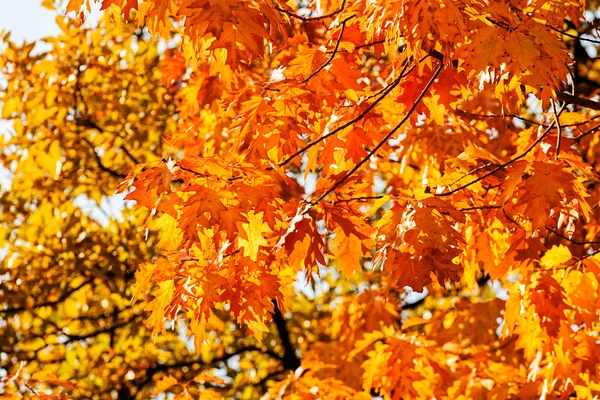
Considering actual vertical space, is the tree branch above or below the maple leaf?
below

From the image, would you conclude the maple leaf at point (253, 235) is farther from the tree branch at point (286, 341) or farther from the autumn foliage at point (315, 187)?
the tree branch at point (286, 341)

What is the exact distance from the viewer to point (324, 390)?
4.77m

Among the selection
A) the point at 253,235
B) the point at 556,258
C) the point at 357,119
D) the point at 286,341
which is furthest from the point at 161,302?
the point at 286,341

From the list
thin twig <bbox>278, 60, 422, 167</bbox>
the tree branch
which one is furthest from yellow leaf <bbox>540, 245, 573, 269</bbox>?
the tree branch

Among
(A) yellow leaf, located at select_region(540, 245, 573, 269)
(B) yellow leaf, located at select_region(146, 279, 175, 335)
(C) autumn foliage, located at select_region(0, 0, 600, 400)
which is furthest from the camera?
(A) yellow leaf, located at select_region(540, 245, 573, 269)

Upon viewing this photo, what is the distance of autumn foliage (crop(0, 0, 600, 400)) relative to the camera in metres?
2.65

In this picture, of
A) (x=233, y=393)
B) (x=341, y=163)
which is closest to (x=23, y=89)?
(x=233, y=393)

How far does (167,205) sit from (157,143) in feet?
19.0

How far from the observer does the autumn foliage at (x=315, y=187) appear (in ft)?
8.70

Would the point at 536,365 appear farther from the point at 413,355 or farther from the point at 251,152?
the point at 251,152

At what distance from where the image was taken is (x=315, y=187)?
3.04m

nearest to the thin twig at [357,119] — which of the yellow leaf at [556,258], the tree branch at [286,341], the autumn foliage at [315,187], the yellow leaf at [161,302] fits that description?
the autumn foliage at [315,187]

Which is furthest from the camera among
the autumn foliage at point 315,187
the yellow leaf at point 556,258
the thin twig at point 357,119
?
the yellow leaf at point 556,258

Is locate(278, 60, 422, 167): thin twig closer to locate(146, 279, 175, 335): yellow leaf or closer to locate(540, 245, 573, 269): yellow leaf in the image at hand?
locate(146, 279, 175, 335): yellow leaf
